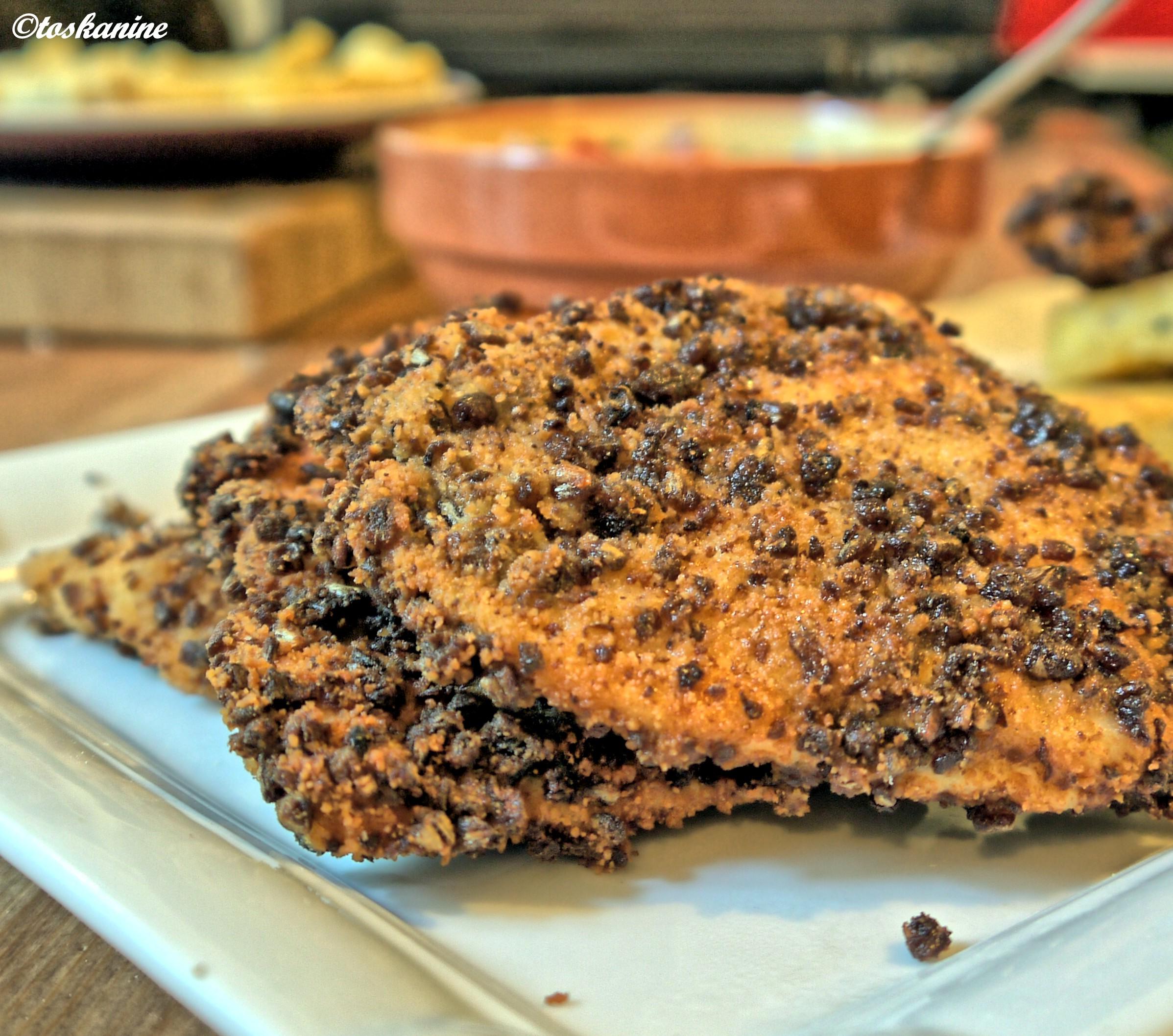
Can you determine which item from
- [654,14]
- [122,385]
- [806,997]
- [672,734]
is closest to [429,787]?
[672,734]

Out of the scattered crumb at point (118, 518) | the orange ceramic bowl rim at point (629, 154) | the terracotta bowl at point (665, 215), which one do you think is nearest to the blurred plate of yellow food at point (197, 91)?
the orange ceramic bowl rim at point (629, 154)

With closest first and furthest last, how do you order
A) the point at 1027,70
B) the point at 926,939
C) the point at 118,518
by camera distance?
1. the point at 926,939
2. the point at 118,518
3. the point at 1027,70

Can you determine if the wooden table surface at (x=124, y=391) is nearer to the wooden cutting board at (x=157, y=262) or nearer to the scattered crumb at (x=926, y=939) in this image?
the wooden cutting board at (x=157, y=262)

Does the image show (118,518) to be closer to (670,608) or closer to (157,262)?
(670,608)

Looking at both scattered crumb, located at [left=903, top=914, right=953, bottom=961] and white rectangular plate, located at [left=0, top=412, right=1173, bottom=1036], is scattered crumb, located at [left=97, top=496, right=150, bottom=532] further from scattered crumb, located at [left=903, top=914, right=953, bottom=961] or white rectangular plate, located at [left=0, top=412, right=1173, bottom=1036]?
scattered crumb, located at [left=903, top=914, right=953, bottom=961]

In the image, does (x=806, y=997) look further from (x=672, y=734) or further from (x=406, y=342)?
(x=406, y=342)

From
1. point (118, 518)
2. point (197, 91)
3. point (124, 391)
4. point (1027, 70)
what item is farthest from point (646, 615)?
point (197, 91)

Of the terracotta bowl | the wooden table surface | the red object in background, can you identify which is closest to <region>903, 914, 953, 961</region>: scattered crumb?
the wooden table surface
